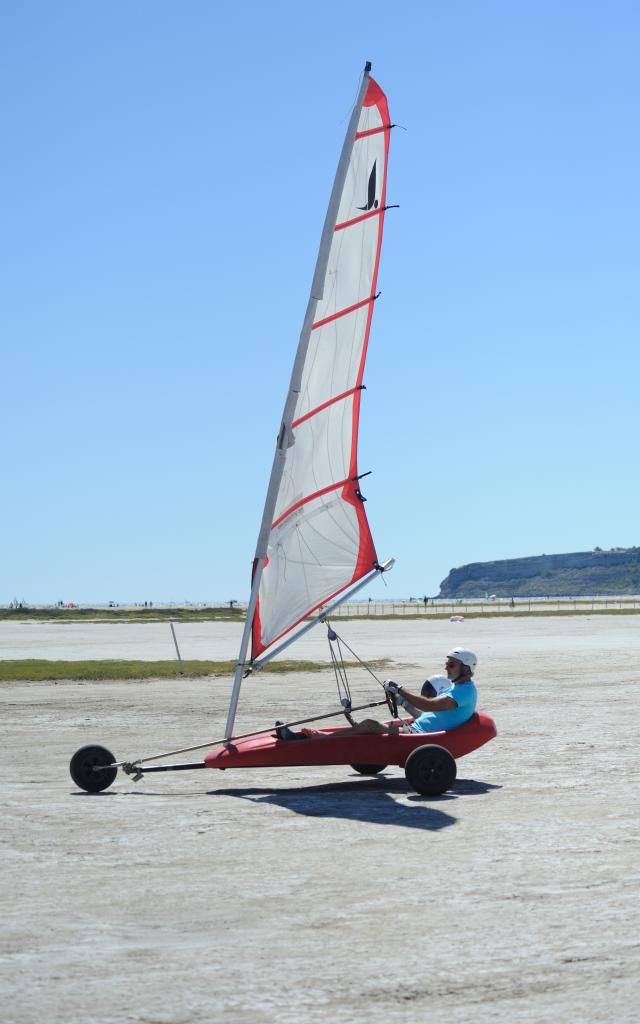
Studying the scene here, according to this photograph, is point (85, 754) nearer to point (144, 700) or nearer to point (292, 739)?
point (292, 739)

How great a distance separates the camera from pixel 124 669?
31.3 m

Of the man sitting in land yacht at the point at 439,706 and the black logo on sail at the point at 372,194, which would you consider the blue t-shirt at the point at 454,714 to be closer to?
the man sitting in land yacht at the point at 439,706

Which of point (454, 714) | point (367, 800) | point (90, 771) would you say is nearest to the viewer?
point (367, 800)

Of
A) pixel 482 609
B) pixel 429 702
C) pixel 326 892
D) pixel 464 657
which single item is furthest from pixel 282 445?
pixel 482 609

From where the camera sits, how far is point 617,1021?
17.0 ft

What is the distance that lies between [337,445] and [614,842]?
243 inches

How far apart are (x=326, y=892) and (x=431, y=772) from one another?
4.31m

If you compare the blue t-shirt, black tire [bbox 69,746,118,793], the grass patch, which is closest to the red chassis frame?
the blue t-shirt

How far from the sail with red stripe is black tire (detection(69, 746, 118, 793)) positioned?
2.02m

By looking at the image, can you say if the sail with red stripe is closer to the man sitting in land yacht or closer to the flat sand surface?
the man sitting in land yacht

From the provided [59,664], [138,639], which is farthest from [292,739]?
[138,639]

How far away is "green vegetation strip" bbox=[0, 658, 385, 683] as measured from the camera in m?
29.9

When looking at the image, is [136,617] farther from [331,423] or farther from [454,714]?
[454,714]

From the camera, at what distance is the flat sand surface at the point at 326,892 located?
5504 millimetres
